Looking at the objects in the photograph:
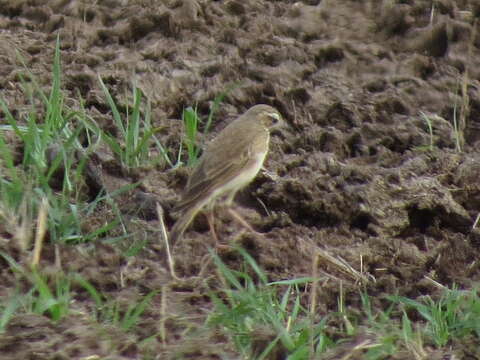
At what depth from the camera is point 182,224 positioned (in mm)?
6445

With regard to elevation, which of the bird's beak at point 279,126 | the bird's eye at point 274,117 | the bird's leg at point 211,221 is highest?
the bird's eye at point 274,117

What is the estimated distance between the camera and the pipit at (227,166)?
659 centimetres

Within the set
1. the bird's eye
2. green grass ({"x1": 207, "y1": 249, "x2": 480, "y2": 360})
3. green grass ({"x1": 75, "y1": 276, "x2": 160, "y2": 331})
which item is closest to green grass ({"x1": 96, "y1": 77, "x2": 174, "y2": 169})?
the bird's eye

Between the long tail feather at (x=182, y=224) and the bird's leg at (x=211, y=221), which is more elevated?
the long tail feather at (x=182, y=224)

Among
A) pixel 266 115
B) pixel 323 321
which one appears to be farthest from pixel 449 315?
pixel 266 115

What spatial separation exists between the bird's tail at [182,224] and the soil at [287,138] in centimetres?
9

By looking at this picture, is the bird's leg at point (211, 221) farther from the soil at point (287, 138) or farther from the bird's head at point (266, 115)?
the bird's head at point (266, 115)

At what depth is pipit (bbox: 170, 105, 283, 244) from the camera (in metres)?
6.59

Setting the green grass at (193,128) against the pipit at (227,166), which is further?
the green grass at (193,128)

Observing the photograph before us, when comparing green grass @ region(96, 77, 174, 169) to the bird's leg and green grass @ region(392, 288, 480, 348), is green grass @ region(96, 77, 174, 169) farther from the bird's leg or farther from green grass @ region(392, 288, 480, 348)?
green grass @ region(392, 288, 480, 348)

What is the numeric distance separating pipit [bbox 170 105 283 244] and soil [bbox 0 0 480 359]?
5.8 inches

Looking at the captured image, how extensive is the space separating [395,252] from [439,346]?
112 cm

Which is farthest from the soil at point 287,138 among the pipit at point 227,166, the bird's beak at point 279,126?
the pipit at point 227,166

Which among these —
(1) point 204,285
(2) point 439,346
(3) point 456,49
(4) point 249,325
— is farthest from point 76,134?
(3) point 456,49
